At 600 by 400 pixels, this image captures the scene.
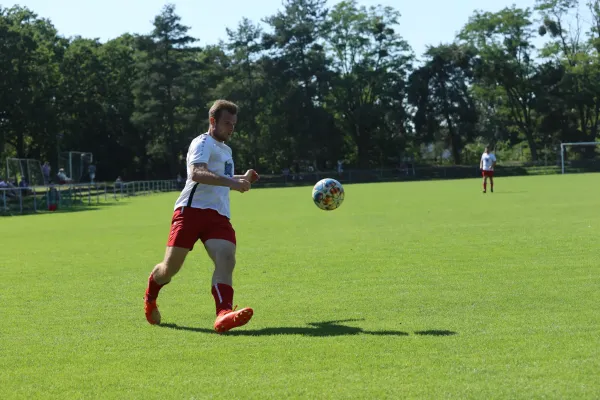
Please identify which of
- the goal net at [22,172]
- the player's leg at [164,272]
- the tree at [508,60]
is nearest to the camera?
the player's leg at [164,272]

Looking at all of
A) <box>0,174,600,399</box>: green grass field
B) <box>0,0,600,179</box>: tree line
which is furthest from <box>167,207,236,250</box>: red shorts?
<box>0,0,600,179</box>: tree line

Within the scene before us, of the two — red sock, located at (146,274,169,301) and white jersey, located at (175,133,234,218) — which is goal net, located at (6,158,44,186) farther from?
white jersey, located at (175,133,234,218)

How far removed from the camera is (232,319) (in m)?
6.79

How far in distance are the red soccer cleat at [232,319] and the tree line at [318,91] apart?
65393 millimetres

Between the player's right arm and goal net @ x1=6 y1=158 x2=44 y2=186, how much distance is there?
31693 mm

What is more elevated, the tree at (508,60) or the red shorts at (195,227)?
the tree at (508,60)

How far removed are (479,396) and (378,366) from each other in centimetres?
94

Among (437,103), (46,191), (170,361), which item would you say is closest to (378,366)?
(170,361)

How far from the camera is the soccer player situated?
731 centimetres

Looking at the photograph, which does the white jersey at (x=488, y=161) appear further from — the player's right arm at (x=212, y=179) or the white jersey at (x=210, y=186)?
the player's right arm at (x=212, y=179)

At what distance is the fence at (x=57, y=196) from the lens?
3403cm

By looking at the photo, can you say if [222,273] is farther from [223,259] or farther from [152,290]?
[152,290]

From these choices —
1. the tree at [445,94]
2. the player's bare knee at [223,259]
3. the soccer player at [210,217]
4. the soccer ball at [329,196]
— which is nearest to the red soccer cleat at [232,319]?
the soccer player at [210,217]

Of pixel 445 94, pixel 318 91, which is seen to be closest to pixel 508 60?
pixel 445 94
